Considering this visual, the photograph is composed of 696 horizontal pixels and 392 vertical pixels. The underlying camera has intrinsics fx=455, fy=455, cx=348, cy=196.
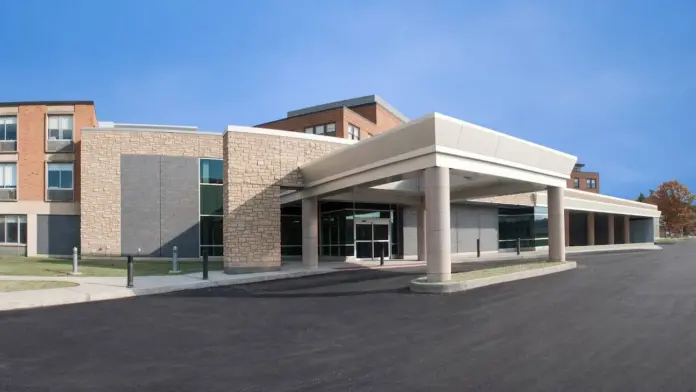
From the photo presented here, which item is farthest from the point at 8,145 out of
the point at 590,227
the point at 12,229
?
the point at 590,227

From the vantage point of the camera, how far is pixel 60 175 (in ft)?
103

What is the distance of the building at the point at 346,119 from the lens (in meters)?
36.5

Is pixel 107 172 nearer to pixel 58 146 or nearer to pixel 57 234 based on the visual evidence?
pixel 58 146

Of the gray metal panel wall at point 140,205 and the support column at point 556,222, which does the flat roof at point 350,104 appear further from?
the support column at point 556,222

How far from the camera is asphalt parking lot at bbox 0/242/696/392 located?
17.9ft

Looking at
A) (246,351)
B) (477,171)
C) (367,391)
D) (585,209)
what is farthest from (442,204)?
(585,209)

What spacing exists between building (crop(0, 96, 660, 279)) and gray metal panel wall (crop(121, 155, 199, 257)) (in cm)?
6

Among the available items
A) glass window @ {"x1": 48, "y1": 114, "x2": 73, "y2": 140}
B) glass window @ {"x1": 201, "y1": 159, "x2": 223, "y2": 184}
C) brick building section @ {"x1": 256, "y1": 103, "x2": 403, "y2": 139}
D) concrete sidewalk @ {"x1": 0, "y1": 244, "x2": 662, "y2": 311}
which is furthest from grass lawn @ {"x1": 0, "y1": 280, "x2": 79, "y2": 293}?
brick building section @ {"x1": 256, "y1": 103, "x2": 403, "y2": 139}

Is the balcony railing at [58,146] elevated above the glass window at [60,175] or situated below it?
above

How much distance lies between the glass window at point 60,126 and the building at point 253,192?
74 mm

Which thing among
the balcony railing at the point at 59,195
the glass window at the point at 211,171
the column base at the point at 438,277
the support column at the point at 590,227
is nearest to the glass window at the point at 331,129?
Result: the glass window at the point at 211,171

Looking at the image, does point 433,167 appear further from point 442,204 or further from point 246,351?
point 246,351

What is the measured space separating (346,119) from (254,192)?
59.5 feet

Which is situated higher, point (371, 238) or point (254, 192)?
point (254, 192)
